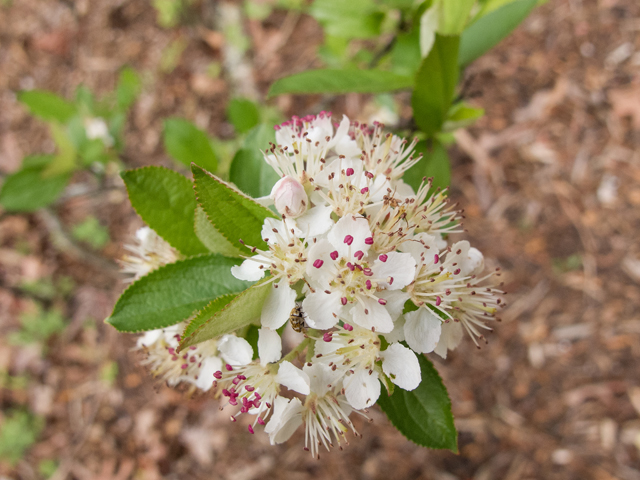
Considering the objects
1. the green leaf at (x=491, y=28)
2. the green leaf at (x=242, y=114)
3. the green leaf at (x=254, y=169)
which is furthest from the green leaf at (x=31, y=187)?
the green leaf at (x=491, y=28)

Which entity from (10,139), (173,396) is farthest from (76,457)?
(10,139)

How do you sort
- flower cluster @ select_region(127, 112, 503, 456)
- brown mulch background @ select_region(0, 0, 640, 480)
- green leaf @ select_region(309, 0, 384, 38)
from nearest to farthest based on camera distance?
1. flower cluster @ select_region(127, 112, 503, 456)
2. green leaf @ select_region(309, 0, 384, 38)
3. brown mulch background @ select_region(0, 0, 640, 480)

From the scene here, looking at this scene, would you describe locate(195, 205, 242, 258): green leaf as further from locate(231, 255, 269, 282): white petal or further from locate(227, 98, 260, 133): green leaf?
locate(227, 98, 260, 133): green leaf

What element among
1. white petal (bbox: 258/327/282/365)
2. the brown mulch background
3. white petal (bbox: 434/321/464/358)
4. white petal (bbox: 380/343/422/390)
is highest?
white petal (bbox: 258/327/282/365)

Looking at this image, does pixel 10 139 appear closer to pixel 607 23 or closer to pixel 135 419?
pixel 135 419

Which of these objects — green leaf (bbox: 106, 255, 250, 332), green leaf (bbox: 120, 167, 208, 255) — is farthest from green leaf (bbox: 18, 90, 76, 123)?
green leaf (bbox: 106, 255, 250, 332)
